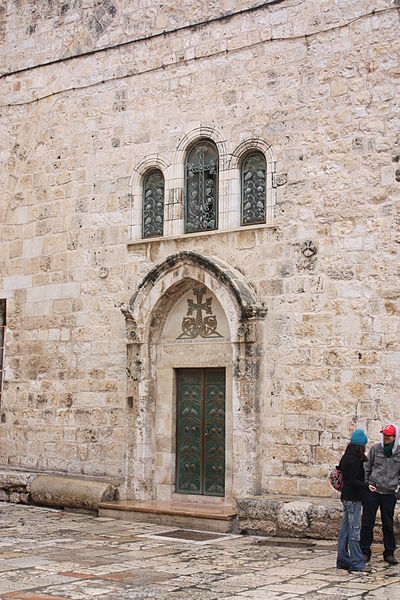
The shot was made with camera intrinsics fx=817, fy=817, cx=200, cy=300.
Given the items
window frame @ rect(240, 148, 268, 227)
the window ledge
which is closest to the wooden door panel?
the window ledge

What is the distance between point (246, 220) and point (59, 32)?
4700 millimetres

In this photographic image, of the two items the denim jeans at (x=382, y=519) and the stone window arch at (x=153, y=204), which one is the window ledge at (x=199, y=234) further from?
the denim jeans at (x=382, y=519)

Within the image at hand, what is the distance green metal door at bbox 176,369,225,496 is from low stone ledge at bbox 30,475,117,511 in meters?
1.03

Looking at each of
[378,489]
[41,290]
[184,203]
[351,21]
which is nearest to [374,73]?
[351,21]

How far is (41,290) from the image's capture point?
41.5 feet

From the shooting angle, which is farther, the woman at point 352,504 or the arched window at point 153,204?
the arched window at point 153,204

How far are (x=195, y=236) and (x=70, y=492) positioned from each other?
13.0 ft

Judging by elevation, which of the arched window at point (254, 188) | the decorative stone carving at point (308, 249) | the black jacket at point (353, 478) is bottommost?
the black jacket at point (353, 478)

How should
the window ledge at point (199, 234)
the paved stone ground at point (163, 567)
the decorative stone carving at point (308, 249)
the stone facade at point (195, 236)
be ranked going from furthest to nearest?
the window ledge at point (199, 234) → the decorative stone carving at point (308, 249) → the stone facade at point (195, 236) → the paved stone ground at point (163, 567)

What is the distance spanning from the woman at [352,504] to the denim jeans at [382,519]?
0.90 ft

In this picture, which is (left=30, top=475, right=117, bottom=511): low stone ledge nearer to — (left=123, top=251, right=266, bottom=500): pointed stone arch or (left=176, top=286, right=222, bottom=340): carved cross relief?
(left=123, top=251, right=266, bottom=500): pointed stone arch

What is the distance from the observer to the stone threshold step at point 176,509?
390 inches

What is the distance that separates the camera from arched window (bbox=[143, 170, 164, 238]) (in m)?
11.6

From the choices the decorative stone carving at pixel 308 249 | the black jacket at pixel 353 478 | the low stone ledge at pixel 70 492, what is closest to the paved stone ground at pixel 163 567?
the black jacket at pixel 353 478
